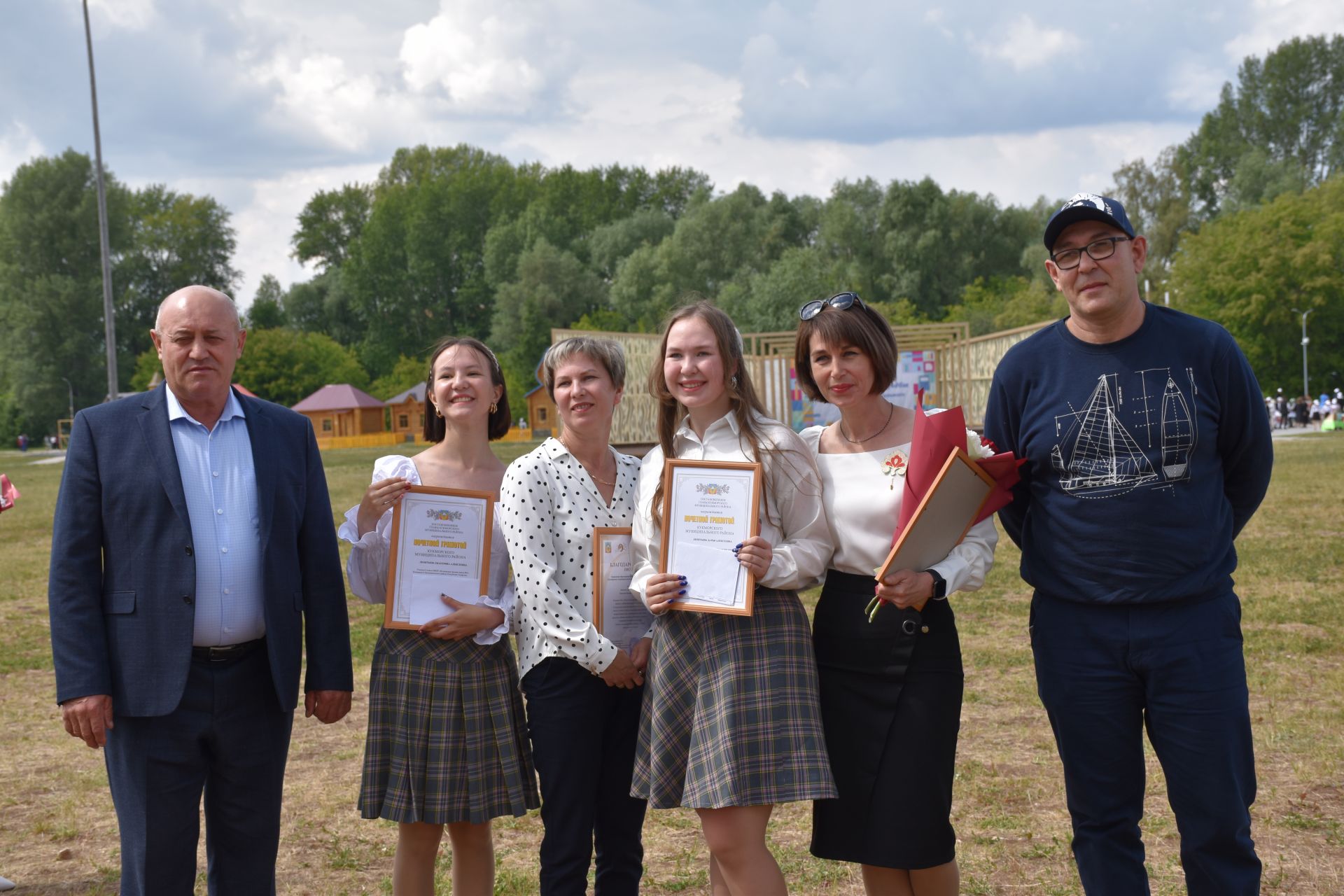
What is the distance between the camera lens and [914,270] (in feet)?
226

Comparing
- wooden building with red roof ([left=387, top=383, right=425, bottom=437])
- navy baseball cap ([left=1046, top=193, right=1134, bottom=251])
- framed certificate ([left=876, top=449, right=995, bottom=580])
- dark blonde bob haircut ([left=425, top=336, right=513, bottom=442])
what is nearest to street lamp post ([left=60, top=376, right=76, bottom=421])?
wooden building with red roof ([left=387, top=383, right=425, bottom=437])

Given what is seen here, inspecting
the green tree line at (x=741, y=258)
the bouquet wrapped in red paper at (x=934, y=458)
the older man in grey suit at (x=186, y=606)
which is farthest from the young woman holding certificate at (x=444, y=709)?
the green tree line at (x=741, y=258)

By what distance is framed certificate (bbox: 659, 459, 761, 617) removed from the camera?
3.56 metres

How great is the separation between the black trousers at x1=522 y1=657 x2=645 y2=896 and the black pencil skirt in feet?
2.42

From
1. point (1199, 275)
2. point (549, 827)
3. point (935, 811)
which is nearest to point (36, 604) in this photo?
point (549, 827)

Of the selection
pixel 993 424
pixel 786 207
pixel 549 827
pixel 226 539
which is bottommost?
pixel 549 827

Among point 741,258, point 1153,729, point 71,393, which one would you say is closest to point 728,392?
point 1153,729

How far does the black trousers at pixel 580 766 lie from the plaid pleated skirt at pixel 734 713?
0.78ft

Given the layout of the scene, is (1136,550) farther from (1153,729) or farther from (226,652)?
(226,652)

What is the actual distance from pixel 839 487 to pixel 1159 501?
95cm

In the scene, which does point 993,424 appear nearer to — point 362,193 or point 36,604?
point 36,604

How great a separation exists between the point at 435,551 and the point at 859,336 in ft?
5.35

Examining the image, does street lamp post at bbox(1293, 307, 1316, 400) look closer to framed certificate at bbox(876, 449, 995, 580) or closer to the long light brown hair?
framed certificate at bbox(876, 449, 995, 580)

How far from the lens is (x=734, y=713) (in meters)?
3.54
